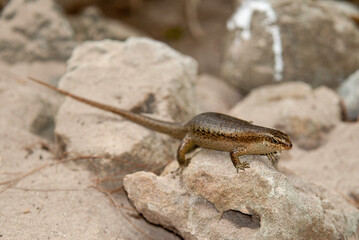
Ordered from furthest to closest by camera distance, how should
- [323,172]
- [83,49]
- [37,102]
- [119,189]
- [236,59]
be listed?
[236,59] < [83,49] < [37,102] < [323,172] < [119,189]

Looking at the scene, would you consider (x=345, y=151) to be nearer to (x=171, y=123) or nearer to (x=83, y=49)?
(x=171, y=123)

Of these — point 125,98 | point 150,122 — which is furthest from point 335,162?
point 125,98

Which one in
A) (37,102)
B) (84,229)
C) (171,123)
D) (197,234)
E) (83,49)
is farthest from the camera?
(83,49)

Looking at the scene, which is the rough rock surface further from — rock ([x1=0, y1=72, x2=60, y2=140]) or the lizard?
the lizard

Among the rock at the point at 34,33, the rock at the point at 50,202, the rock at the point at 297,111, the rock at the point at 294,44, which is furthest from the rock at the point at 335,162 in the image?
the rock at the point at 34,33

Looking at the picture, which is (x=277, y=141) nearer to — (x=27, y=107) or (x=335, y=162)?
(x=335, y=162)

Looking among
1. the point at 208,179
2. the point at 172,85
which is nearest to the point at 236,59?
the point at 172,85

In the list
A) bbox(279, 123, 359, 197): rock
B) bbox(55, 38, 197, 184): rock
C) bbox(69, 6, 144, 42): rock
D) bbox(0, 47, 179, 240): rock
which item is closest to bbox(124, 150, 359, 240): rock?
bbox(0, 47, 179, 240): rock

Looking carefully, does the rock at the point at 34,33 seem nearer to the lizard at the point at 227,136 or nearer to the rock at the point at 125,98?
the rock at the point at 125,98
